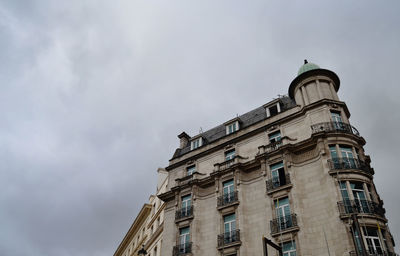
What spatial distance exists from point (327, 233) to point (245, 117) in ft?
55.2

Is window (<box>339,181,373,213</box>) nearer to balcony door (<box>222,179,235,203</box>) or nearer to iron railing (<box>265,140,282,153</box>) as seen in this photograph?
iron railing (<box>265,140,282,153</box>)

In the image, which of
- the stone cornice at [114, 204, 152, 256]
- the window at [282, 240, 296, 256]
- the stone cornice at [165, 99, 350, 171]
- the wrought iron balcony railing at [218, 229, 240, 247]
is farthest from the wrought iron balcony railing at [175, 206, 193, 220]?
the stone cornice at [114, 204, 152, 256]

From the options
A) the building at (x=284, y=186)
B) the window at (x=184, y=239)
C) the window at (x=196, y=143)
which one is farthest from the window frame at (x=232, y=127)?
the window at (x=184, y=239)

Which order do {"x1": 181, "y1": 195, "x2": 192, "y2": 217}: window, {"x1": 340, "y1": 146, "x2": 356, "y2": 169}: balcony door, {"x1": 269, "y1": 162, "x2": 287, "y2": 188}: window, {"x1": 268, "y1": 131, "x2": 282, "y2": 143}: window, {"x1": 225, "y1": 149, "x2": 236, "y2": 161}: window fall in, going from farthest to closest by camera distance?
{"x1": 225, "y1": 149, "x2": 236, "y2": 161}: window < {"x1": 181, "y1": 195, "x2": 192, "y2": 217}: window < {"x1": 268, "y1": 131, "x2": 282, "y2": 143}: window < {"x1": 269, "y1": 162, "x2": 287, "y2": 188}: window < {"x1": 340, "y1": 146, "x2": 356, "y2": 169}: balcony door

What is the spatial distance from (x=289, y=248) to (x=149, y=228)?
2531 centimetres

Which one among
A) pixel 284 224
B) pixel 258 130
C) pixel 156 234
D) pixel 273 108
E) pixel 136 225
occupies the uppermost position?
pixel 273 108

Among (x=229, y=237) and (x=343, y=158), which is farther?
(x=229, y=237)

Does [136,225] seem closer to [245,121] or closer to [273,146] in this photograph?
[245,121]

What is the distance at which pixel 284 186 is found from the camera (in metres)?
26.4

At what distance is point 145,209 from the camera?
48.2 meters

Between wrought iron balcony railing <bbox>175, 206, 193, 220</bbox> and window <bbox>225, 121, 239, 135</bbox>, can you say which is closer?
wrought iron balcony railing <bbox>175, 206, 193, 220</bbox>

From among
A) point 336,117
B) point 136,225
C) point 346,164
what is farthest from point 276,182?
point 136,225

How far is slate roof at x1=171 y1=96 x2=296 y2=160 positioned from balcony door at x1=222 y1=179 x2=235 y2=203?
586cm

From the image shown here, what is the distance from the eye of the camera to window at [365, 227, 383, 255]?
20959 mm
